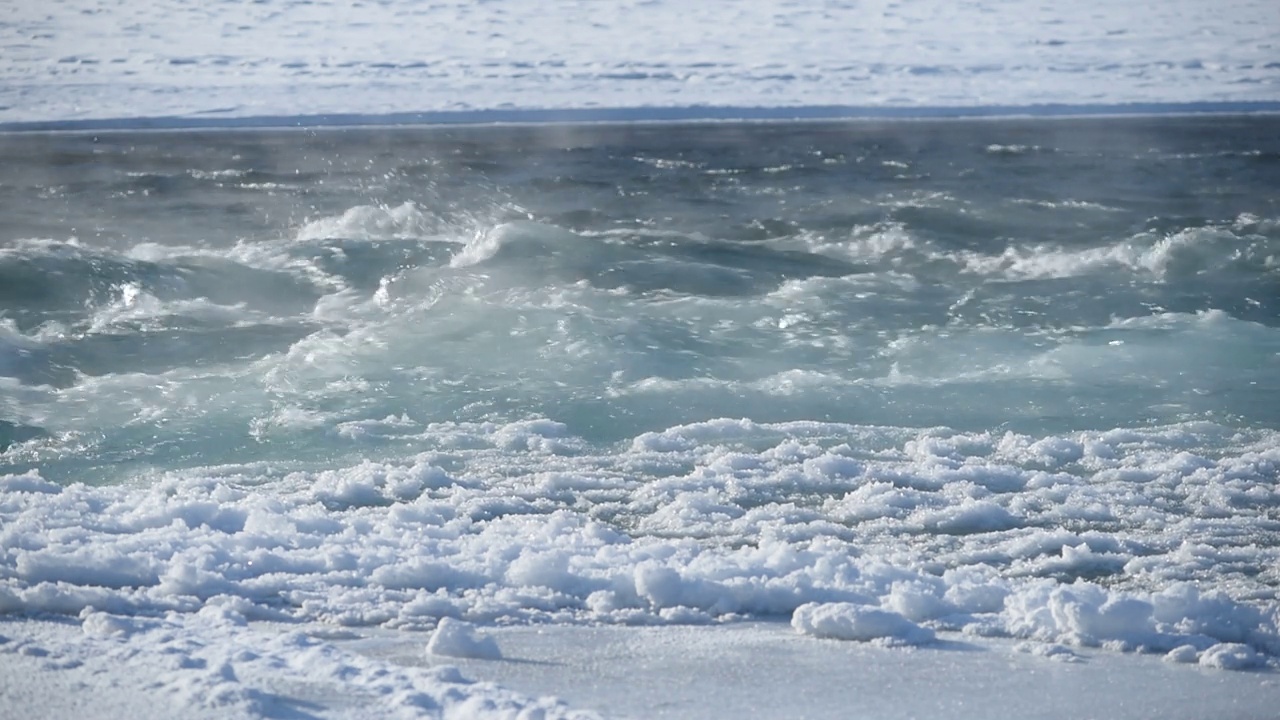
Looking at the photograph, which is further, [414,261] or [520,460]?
[414,261]

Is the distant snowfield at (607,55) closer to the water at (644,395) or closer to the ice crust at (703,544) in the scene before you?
the water at (644,395)

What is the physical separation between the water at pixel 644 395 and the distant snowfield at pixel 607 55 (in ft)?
4.77

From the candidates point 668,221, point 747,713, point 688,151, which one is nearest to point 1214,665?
point 747,713

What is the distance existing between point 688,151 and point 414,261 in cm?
699

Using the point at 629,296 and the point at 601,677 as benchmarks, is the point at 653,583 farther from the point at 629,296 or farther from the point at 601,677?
the point at 629,296

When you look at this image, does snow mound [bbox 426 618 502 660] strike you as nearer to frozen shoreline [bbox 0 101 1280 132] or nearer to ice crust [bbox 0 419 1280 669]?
ice crust [bbox 0 419 1280 669]

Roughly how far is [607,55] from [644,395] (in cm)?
842

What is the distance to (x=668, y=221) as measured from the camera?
374 inches

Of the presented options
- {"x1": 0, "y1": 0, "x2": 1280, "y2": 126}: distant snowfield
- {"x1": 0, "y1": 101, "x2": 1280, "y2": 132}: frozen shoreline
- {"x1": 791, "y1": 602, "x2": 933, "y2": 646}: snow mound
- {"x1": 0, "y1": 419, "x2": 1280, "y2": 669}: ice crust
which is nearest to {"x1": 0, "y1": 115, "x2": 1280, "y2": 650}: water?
{"x1": 0, "y1": 419, "x2": 1280, "y2": 669}: ice crust

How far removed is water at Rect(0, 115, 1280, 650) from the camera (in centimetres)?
322

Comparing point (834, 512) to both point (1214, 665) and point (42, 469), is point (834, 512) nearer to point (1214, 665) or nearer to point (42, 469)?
point (1214, 665)

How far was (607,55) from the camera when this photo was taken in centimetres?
1297

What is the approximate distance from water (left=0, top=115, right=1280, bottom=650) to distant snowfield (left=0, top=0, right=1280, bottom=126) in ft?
4.77

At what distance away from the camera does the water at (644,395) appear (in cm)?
322
